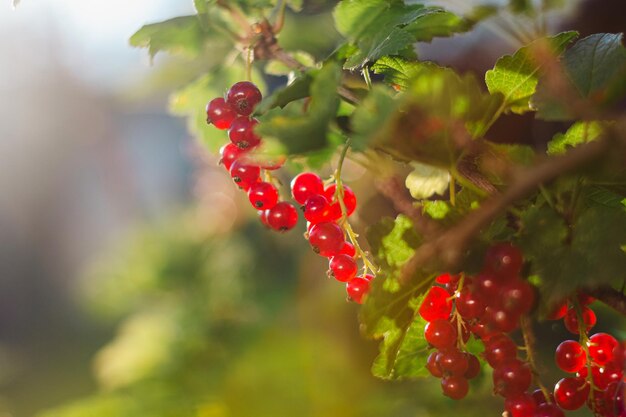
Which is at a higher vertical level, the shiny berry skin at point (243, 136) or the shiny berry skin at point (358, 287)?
the shiny berry skin at point (243, 136)

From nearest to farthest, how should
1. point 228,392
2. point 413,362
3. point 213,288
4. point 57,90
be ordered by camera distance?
1. point 413,362
2. point 228,392
3. point 213,288
4. point 57,90

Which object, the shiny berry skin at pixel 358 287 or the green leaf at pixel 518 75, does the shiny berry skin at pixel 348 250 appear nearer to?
the shiny berry skin at pixel 358 287

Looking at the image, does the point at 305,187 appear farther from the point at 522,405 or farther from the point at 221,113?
the point at 522,405

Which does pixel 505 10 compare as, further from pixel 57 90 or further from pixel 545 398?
pixel 57 90

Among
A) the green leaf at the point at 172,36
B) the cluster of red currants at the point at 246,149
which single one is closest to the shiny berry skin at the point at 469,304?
the cluster of red currants at the point at 246,149

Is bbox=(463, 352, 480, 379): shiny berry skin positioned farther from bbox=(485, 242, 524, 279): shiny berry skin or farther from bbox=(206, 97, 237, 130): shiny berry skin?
bbox=(206, 97, 237, 130): shiny berry skin

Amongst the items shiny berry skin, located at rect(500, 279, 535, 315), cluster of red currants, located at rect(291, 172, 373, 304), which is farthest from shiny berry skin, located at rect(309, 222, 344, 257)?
shiny berry skin, located at rect(500, 279, 535, 315)

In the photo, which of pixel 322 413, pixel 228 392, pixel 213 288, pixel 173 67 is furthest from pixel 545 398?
pixel 173 67
